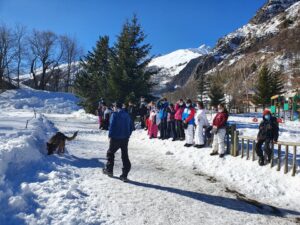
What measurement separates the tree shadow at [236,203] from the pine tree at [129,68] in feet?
54.4

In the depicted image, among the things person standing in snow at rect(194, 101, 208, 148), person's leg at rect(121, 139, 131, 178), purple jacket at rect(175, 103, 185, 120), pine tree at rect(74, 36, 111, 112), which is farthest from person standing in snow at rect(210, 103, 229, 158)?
pine tree at rect(74, 36, 111, 112)

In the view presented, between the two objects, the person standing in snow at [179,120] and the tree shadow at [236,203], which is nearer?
the tree shadow at [236,203]

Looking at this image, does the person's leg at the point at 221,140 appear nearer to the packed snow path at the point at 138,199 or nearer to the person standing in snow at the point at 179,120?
the packed snow path at the point at 138,199

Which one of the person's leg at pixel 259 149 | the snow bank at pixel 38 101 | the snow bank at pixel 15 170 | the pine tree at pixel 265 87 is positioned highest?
the pine tree at pixel 265 87

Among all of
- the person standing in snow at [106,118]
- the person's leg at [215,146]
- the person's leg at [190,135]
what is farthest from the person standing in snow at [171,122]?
the person standing in snow at [106,118]

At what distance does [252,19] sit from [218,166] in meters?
159

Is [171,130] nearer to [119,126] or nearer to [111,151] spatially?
[111,151]

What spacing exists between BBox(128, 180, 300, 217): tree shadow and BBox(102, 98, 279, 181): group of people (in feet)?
3.66

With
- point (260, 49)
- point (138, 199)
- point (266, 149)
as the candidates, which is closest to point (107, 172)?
point (138, 199)

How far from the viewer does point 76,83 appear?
1319 inches

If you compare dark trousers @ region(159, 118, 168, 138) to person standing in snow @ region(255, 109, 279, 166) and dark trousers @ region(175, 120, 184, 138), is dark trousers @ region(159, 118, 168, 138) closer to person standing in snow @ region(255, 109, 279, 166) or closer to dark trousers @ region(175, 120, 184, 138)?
dark trousers @ region(175, 120, 184, 138)

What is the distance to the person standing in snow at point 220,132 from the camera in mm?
10875

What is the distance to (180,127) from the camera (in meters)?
14.2

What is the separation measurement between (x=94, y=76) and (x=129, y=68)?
6.66 m
